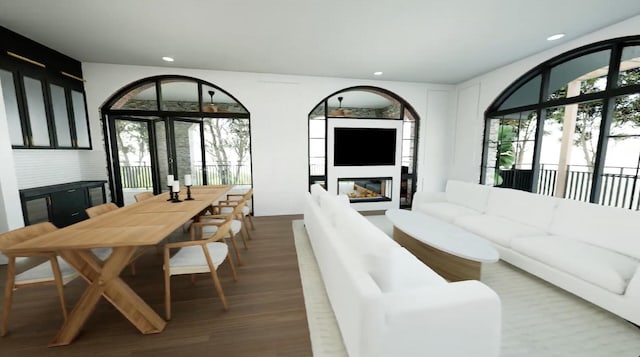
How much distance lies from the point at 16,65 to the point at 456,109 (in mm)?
7145

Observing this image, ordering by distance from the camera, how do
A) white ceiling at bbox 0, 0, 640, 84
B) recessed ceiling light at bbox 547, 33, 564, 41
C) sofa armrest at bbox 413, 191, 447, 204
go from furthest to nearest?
sofa armrest at bbox 413, 191, 447, 204 → recessed ceiling light at bbox 547, 33, 564, 41 → white ceiling at bbox 0, 0, 640, 84

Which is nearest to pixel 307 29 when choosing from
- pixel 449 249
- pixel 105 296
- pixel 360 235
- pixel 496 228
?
pixel 360 235

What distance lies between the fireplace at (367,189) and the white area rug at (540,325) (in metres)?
2.89

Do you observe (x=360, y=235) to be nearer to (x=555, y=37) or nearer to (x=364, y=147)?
(x=364, y=147)

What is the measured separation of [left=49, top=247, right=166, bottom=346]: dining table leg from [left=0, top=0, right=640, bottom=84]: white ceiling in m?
2.35

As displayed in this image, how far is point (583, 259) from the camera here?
6.20 feet

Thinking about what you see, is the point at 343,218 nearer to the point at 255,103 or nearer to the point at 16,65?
the point at 255,103

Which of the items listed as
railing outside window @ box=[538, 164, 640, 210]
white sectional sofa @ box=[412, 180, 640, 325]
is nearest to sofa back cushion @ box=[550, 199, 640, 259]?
white sectional sofa @ box=[412, 180, 640, 325]

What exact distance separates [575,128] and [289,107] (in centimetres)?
599

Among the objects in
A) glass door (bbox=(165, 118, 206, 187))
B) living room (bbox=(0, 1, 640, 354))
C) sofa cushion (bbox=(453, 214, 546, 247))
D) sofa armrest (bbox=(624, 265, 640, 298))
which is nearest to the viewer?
sofa armrest (bbox=(624, 265, 640, 298))

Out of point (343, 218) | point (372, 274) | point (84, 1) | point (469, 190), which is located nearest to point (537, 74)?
point (469, 190)

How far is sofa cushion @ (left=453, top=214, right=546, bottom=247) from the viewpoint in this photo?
248 centimetres

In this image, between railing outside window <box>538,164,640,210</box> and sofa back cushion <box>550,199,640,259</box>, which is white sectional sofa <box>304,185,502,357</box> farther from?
railing outside window <box>538,164,640,210</box>

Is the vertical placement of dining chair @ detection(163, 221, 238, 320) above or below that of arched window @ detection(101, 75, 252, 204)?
below
